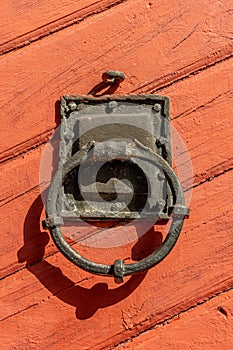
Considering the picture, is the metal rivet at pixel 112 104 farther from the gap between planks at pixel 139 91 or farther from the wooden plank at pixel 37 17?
the wooden plank at pixel 37 17

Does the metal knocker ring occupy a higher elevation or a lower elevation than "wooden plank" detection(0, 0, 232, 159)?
lower

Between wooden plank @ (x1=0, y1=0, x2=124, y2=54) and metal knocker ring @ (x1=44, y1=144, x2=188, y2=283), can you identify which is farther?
wooden plank @ (x1=0, y1=0, x2=124, y2=54)

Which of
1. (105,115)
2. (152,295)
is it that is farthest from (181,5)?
(152,295)

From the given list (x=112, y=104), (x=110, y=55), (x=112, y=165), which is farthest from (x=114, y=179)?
(x=110, y=55)

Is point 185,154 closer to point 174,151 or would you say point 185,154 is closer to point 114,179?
point 174,151

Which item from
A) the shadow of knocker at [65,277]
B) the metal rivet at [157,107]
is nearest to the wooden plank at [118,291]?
the shadow of knocker at [65,277]

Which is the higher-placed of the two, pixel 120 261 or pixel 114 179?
pixel 114 179

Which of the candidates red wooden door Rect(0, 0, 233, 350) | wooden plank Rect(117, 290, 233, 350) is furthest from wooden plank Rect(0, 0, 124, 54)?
wooden plank Rect(117, 290, 233, 350)

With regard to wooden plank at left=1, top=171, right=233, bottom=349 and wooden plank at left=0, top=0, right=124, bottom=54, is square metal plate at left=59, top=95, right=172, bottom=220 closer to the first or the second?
wooden plank at left=1, top=171, right=233, bottom=349
